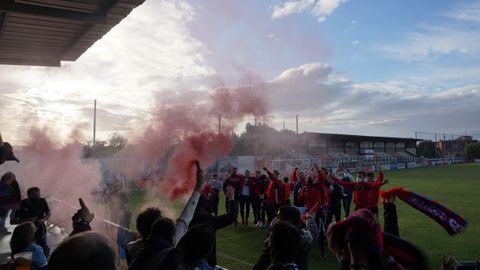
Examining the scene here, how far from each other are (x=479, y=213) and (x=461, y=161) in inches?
2314

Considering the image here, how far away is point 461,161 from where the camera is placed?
6606cm

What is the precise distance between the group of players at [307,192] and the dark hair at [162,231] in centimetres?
426

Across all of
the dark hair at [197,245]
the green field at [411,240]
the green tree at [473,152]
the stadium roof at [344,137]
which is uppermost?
the stadium roof at [344,137]

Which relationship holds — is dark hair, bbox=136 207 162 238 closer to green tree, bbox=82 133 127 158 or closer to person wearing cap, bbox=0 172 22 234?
person wearing cap, bbox=0 172 22 234

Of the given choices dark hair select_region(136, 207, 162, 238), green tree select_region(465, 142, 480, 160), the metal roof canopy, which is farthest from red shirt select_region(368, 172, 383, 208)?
green tree select_region(465, 142, 480, 160)

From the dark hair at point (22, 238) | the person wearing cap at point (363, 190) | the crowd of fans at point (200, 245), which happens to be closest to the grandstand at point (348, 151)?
the person wearing cap at point (363, 190)

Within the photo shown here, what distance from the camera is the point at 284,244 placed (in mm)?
2799

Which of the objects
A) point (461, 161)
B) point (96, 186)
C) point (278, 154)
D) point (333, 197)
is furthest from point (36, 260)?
point (461, 161)

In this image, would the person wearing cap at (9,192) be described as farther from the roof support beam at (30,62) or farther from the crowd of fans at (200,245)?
the roof support beam at (30,62)

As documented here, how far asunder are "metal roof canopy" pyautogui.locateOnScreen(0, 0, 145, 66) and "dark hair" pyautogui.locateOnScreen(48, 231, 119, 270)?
4597 millimetres

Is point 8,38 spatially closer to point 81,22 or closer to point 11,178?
point 81,22

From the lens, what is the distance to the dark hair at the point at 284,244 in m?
2.77

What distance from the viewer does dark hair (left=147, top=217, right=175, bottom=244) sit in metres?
3.18

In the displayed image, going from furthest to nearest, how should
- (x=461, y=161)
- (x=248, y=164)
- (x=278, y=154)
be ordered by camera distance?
1. (x=461, y=161)
2. (x=278, y=154)
3. (x=248, y=164)
